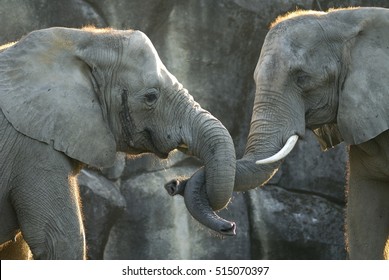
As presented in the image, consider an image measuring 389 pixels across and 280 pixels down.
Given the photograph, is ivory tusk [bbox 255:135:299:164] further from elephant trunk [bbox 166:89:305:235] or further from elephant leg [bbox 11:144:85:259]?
elephant leg [bbox 11:144:85:259]

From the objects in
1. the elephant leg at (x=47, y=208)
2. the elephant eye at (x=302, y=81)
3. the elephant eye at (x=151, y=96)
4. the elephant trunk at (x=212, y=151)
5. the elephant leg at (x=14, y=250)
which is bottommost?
the elephant leg at (x=14, y=250)

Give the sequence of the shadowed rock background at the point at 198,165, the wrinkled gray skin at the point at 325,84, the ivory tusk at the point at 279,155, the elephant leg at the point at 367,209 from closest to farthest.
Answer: the ivory tusk at the point at 279,155 → the wrinkled gray skin at the point at 325,84 → the elephant leg at the point at 367,209 → the shadowed rock background at the point at 198,165

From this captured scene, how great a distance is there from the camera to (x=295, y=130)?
8.92m

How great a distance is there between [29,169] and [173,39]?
3587 mm

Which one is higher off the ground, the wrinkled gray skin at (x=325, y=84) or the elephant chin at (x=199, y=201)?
the wrinkled gray skin at (x=325, y=84)

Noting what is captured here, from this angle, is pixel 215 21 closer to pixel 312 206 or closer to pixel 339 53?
pixel 312 206

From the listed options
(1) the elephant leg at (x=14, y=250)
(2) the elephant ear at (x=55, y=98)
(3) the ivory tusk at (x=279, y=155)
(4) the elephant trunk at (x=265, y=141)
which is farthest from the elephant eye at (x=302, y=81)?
(1) the elephant leg at (x=14, y=250)

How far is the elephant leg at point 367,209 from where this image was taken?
940cm

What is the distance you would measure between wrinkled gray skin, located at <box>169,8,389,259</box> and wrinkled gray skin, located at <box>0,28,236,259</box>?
→ 0.56 metres

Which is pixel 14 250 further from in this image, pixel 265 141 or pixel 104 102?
pixel 265 141

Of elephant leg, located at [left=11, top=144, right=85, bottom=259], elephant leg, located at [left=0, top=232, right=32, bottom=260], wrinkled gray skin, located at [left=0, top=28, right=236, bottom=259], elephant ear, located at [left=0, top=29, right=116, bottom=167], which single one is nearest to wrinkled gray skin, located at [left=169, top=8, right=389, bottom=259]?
wrinkled gray skin, located at [left=0, top=28, right=236, bottom=259]

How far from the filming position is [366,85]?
9.09 meters

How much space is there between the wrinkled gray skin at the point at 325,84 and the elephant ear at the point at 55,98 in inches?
38.8

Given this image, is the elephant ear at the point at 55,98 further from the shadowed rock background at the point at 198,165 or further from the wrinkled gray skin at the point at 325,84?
the shadowed rock background at the point at 198,165
